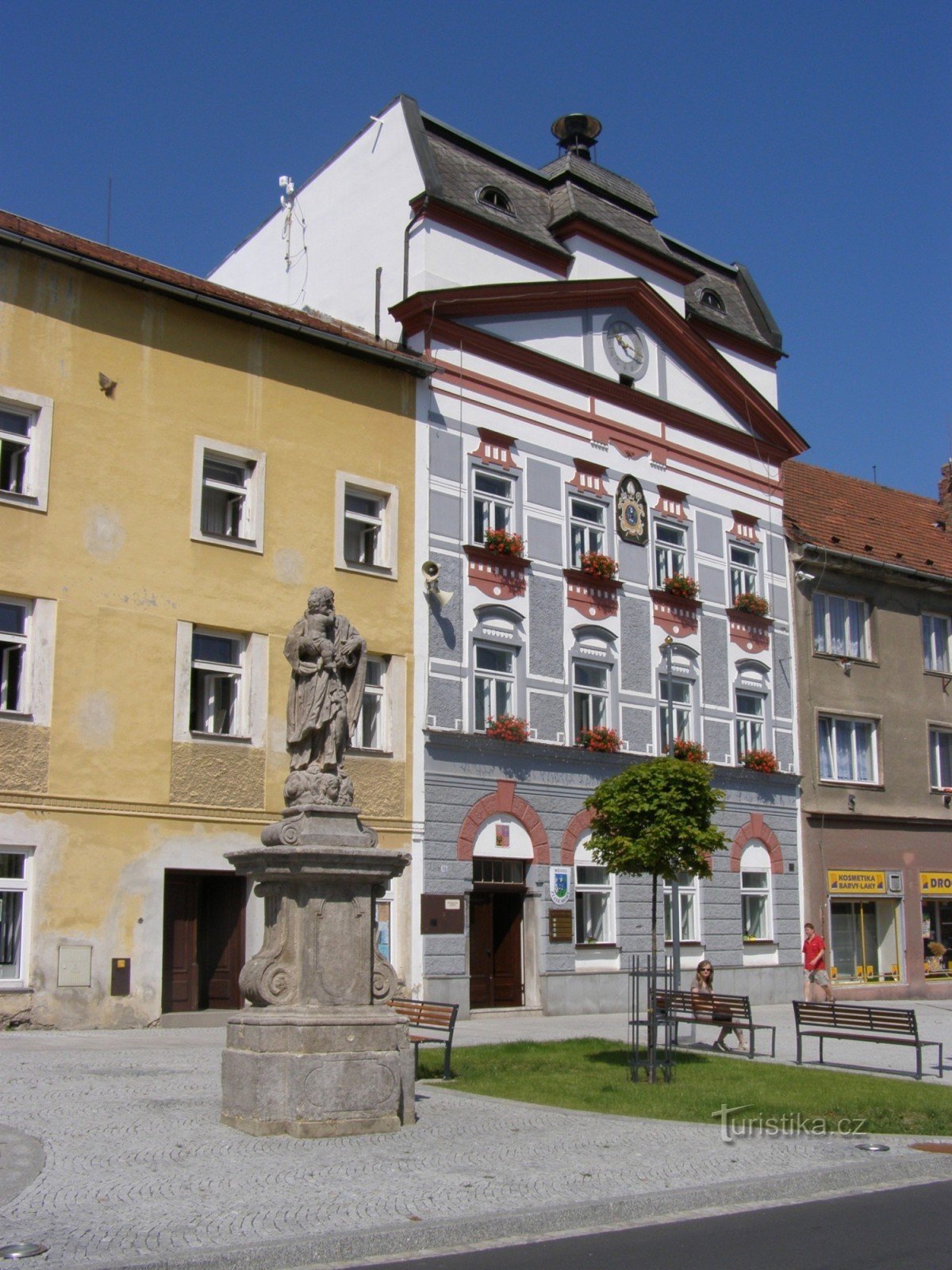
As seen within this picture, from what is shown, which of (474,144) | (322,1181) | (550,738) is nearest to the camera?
(322,1181)

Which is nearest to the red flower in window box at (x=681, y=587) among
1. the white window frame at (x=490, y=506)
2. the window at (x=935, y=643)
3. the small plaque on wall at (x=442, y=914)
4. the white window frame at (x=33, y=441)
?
the white window frame at (x=490, y=506)

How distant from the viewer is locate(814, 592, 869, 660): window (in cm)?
3269

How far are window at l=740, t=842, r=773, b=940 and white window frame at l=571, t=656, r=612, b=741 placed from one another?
4899mm

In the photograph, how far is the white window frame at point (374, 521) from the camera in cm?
2372

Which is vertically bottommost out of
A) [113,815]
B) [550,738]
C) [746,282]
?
[113,815]

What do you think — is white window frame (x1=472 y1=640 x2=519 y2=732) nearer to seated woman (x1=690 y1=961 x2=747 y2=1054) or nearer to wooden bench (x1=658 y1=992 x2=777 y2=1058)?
seated woman (x1=690 y1=961 x2=747 y2=1054)

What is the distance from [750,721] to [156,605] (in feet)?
47.4

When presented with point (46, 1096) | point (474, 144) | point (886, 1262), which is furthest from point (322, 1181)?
point (474, 144)

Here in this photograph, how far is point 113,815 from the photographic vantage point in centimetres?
2019

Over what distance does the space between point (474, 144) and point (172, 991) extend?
58.2 feet

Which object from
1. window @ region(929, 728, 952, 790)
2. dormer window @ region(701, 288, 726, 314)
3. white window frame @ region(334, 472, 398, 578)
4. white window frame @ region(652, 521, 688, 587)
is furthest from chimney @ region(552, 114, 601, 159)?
window @ region(929, 728, 952, 790)

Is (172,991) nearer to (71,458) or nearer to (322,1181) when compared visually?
(71,458)

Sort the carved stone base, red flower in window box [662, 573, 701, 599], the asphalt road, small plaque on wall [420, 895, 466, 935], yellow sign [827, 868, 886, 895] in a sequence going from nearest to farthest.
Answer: the asphalt road, the carved stone base, small plaque on wall [420, 895, 466, 935], red flower in window box [662, 573, 701, 599], yellow sign [827, 868, 886, 895]

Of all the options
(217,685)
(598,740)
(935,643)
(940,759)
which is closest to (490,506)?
(598,740)
